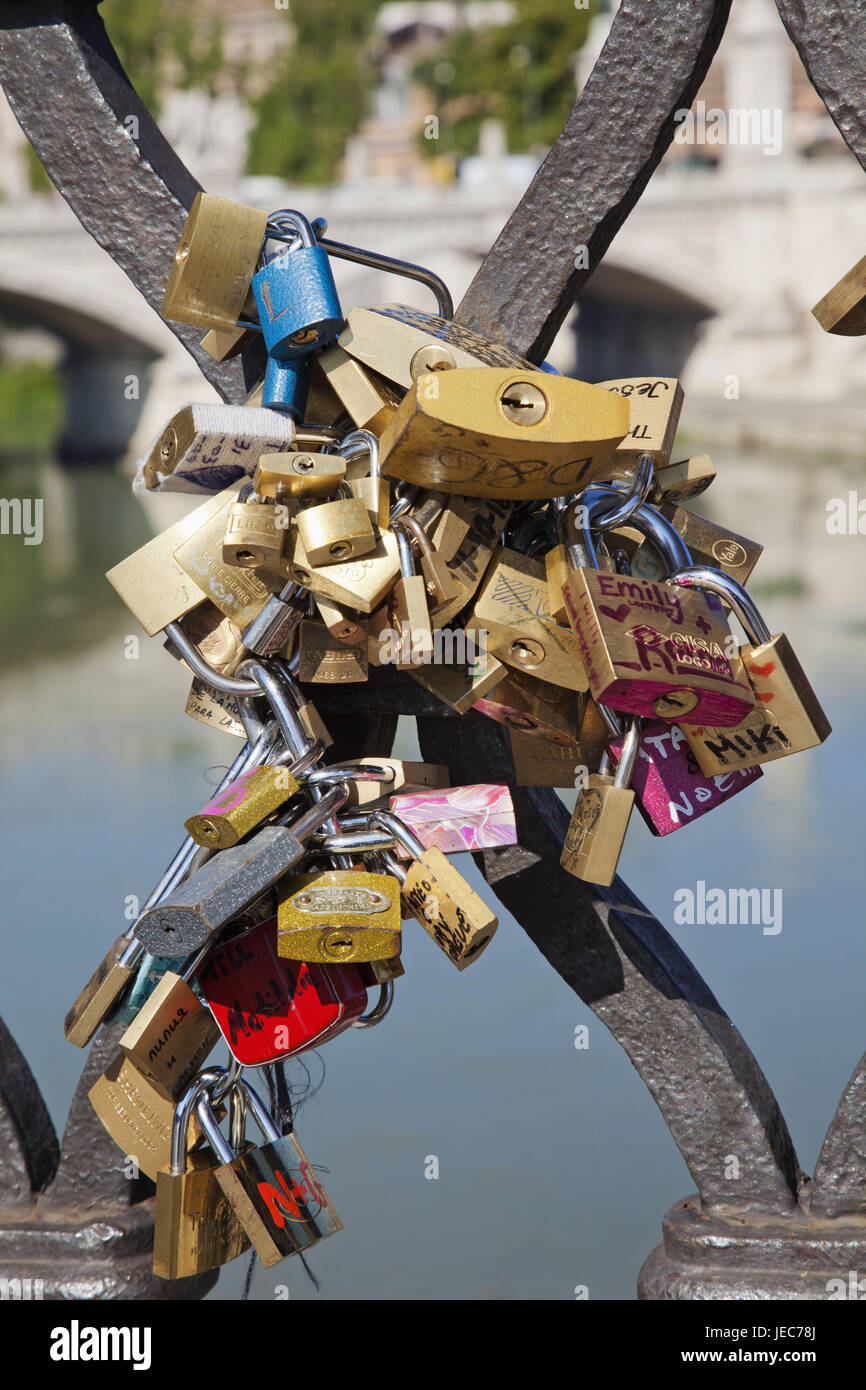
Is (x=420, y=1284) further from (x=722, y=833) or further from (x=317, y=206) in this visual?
(x=317, y=206)

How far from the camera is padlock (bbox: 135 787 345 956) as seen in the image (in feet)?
2.38

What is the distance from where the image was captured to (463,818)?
772mm

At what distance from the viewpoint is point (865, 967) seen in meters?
1.54

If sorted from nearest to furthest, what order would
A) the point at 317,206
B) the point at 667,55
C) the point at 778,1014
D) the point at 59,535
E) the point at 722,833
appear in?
1. the point at 667,55
2. the point at 778,1014
3. the point at 722,833
4. the point at 59,535
5. the point at 317,206

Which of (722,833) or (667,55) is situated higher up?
(667,55)

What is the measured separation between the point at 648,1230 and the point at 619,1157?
103 mm

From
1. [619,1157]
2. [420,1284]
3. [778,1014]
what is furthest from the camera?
[778,1014]

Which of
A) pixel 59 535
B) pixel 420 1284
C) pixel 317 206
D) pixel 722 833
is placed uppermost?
pixel 317 206

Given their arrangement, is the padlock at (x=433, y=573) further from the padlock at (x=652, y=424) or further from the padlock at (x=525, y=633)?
the padlock at (x=652, y=424)

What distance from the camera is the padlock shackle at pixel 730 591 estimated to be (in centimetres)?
79

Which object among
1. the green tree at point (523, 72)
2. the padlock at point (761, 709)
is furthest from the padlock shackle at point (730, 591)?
the green tree at point (523, 72)

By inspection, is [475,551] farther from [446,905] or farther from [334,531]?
[446,905]

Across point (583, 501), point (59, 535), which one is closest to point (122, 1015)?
point (583, 501)
